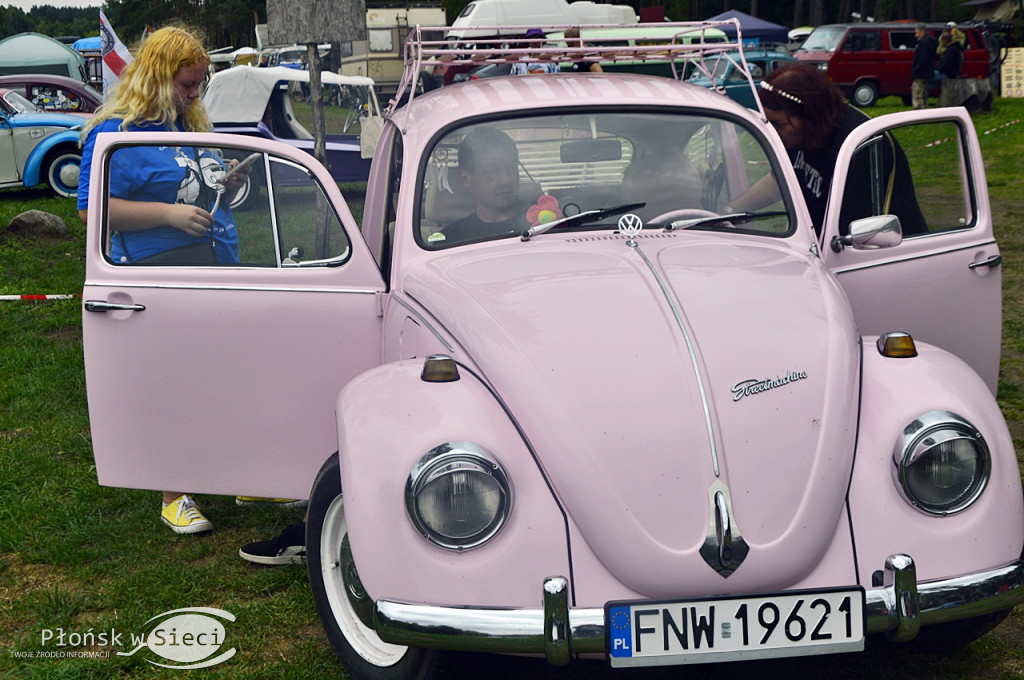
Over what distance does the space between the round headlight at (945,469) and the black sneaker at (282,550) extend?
2374 mm

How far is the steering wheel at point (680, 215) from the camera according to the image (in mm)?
4070

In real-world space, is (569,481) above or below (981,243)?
below

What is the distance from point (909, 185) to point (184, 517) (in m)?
3.35

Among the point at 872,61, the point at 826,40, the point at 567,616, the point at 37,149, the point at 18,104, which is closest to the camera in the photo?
the point at 567,616


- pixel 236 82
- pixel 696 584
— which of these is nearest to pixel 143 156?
pixel 696 584

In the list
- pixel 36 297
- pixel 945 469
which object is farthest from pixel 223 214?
pixel 36 297

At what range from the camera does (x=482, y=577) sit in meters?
2.81

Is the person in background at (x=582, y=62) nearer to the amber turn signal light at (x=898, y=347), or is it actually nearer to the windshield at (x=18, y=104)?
the amber turn signal light at (x=898, y=347)

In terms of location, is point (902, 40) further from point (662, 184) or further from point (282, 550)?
point (282, 550)

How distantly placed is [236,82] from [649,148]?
39.4 feet

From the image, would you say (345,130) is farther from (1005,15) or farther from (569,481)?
(1005,15)

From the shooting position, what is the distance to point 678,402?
296 cm

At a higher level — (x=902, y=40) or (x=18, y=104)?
(x=902, y=40)

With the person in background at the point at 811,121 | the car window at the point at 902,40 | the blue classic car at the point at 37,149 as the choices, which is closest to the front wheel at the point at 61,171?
the blue classic car at the point at 37,149
